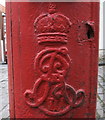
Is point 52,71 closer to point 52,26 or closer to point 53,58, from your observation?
point 53,58

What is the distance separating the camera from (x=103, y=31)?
597cm

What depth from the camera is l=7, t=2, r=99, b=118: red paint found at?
129 cm

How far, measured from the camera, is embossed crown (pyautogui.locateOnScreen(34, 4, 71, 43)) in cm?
127

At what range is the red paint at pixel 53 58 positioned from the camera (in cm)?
129

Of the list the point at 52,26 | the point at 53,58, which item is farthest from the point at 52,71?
the point at 52,26

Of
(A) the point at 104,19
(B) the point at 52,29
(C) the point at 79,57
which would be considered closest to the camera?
(B) the point at 52,29

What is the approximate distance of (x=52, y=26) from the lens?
50.1 inches

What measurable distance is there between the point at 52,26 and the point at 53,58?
0.63 feet

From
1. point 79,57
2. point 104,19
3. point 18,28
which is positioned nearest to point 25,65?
point 18,28

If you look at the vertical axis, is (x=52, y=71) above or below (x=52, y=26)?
Answer: below

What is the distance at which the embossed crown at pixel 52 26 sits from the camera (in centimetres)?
127

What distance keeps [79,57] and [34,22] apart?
360mm

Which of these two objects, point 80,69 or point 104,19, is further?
point 104,19

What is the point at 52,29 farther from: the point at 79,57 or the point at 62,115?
the point at 62,115
